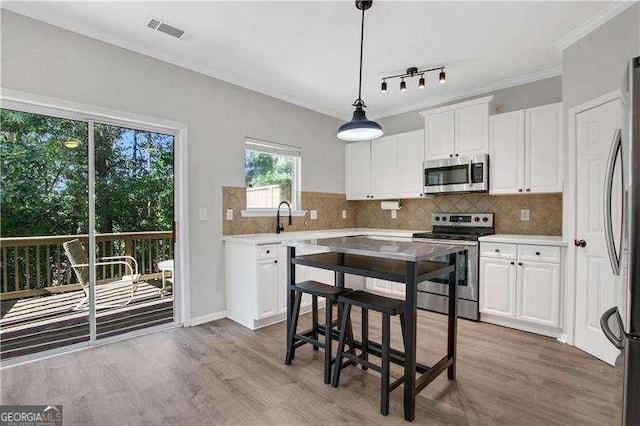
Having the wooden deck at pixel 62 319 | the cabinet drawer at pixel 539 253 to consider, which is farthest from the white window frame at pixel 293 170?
the cabinet drawer at pixel 539 253

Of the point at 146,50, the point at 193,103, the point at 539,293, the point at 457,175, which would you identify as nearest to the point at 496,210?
the point at 457,175

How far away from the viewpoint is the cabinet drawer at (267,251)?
3.32m

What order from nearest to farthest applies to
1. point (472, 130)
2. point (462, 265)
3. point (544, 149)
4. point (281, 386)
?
point (281, 386) → point (544, 149) → point (462, 265) → point (472, 130)

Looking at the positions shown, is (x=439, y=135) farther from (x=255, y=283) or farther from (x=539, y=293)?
(x=255, y=283)

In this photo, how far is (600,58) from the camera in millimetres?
2619

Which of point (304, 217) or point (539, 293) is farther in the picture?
point (304, 217)

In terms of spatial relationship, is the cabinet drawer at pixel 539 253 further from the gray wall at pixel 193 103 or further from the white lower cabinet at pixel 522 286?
the gray wall at pixel 193 103

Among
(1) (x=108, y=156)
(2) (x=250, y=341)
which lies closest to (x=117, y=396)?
(2) (x=250, y=341)

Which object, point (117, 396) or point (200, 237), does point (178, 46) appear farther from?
point (117, 396)

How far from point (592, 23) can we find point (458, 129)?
148cm

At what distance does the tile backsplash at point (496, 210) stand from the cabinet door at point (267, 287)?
7.51ft

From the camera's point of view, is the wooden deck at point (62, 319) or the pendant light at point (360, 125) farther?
the wooden deck at point (62, 319)

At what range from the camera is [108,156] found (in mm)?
3016

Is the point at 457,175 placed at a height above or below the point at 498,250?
above
